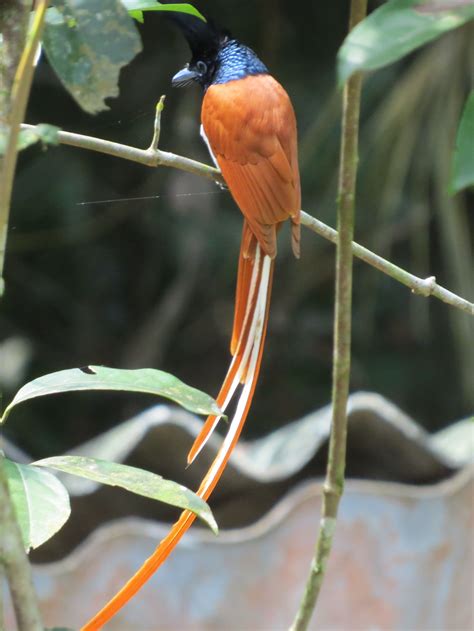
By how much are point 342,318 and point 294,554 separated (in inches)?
55.7

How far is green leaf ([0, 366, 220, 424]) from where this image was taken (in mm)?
662

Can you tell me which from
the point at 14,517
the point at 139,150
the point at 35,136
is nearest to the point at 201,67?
the point at 139,150

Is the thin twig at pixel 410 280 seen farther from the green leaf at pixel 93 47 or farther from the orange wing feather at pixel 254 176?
the green leaf at pixel 93 47

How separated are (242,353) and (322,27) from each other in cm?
255

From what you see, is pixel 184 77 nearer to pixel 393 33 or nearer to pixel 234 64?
pixel 234 64

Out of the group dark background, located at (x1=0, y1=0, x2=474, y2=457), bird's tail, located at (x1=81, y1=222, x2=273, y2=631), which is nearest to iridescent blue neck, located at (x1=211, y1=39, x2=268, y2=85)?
bird's tail, located at (x1=81, y1=222, x2=273, y2=631)

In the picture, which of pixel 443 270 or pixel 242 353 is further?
pixel 443 270

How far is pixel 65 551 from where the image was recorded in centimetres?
198

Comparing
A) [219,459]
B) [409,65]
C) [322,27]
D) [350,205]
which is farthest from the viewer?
[322,27]

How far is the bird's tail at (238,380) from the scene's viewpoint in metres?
0.72

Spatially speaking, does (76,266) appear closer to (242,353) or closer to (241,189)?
(241,189)

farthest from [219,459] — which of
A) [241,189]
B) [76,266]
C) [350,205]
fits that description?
[76,266]

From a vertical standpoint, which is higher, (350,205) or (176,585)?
(350,205)

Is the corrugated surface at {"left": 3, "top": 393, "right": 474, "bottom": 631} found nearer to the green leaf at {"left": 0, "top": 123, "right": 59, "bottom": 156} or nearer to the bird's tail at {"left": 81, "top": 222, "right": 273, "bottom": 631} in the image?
the bird's tail at {"left": 81, "top": 222, "right": 273, "bottom": 631}
